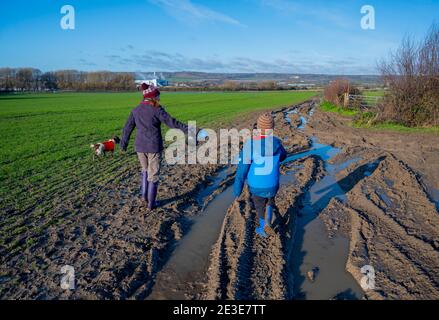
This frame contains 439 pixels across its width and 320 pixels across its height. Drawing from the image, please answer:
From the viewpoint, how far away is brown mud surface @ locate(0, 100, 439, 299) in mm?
4102

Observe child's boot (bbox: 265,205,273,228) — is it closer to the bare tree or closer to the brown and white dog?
the brown and white dog

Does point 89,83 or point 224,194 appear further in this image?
point 89,83

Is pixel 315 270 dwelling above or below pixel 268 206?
below

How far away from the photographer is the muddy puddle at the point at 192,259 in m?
4.08

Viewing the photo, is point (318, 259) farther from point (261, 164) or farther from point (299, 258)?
point (261, 164)

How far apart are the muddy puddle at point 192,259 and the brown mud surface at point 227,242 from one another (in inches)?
0.9

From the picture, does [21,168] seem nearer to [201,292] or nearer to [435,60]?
[201,292]

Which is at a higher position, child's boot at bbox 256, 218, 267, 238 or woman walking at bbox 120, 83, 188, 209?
woman walking at bbox 120, 83, 188, 209

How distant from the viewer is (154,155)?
618 centimetres

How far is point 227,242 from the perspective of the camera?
5285mm

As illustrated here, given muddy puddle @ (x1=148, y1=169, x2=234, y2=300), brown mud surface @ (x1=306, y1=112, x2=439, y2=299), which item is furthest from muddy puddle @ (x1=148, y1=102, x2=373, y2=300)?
brown mud surface @ (x1=306, y1=112, x2=439, y2=299)
